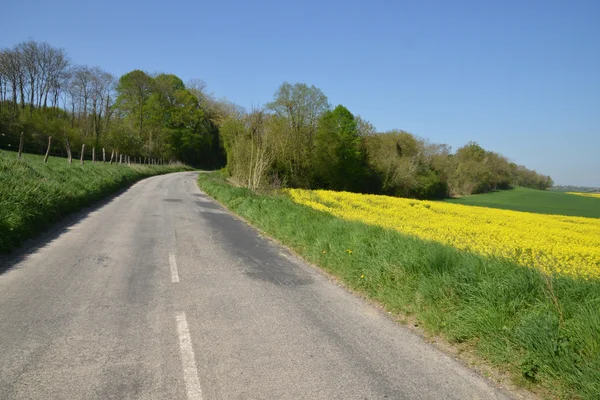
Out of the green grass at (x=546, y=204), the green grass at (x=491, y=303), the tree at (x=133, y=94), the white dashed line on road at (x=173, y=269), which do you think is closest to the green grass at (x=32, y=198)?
the white dashed line on road at (x=173, y=269)

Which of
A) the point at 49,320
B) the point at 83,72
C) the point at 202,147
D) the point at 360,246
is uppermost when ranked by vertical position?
the point at 83,72

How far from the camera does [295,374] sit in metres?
3.97

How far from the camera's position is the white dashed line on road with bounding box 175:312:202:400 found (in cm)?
355

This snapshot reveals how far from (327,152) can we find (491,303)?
144 feet

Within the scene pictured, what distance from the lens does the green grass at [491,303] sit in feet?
12.8

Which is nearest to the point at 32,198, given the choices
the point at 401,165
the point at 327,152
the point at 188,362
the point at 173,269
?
the point at 173,269

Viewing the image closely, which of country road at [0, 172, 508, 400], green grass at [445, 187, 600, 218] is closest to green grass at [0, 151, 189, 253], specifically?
country road at [0, 172, 508, 400]

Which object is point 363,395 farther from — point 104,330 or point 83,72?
point 83,72

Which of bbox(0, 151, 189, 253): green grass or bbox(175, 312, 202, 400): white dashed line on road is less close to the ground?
bbox(0, 151, 189, 253): green grass

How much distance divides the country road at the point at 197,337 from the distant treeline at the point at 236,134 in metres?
18.0

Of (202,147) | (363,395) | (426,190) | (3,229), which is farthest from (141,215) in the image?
(202,147)

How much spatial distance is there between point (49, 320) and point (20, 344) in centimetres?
73

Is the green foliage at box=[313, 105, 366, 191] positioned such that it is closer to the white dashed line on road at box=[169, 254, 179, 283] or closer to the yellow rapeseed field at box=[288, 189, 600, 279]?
the yellow rapeseed field at box=[288, 189, 600, 279]

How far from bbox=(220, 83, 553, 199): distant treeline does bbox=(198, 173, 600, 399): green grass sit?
1818 centimetres
